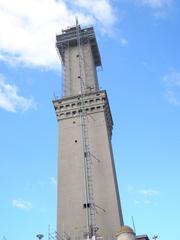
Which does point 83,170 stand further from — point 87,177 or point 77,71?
point 77,71

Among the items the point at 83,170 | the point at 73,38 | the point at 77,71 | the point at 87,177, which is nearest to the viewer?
the point at 87,177

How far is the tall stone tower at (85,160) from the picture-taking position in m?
40.4

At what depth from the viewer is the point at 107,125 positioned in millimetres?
49562

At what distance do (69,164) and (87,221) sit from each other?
26.0 ft

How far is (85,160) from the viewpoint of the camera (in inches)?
1770

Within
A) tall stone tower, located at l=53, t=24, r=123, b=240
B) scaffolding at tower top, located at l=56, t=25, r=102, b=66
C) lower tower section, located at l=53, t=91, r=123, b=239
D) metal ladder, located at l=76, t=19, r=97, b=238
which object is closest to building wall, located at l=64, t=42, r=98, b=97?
tall stone tower, located at l=53, t=24, r=123, b=240

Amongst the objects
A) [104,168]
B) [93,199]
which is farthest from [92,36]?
[93,199]

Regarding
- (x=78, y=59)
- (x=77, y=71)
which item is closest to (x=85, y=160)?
(x=77, y=71)

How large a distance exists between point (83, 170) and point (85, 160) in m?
1.28

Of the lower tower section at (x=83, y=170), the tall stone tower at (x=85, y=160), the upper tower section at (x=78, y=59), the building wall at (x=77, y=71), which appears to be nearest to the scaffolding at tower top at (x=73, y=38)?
the upper tower section at (x=78, y=59)

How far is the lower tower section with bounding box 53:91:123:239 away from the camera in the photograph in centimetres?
4044

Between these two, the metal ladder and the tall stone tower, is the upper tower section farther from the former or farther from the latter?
the metal ladder

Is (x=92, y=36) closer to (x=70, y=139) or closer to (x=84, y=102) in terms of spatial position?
(x=84, y=102)

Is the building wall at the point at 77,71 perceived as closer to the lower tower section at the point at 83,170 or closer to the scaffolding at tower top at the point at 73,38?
the scaffolding at tower top at the point at 73,38
